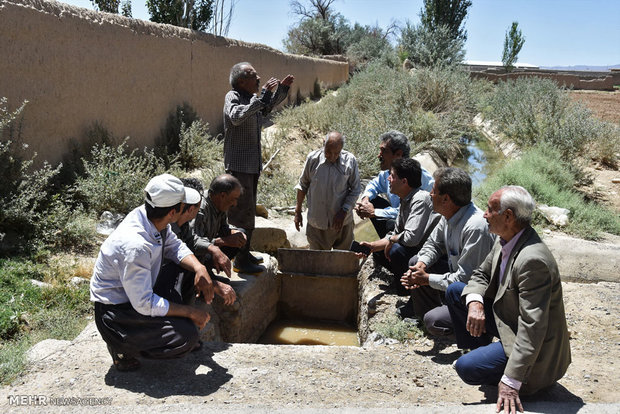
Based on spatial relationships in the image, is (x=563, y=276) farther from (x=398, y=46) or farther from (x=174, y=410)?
(x=398, y=46)

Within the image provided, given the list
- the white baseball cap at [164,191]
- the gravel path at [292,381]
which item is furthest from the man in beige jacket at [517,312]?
the white baseball cap at [164,191]

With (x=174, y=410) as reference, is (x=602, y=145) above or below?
above

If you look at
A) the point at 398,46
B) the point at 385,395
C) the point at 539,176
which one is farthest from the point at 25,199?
the point at 398,46

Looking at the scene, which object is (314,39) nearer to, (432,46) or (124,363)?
(432,46)

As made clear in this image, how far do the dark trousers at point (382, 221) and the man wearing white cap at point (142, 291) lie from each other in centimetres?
234

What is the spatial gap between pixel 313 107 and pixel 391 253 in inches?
381

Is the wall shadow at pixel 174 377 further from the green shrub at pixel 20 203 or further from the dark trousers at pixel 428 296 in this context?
the green shrub at pixel 20 203

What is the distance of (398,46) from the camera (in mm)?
28094

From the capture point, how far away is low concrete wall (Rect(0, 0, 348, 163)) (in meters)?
6.03

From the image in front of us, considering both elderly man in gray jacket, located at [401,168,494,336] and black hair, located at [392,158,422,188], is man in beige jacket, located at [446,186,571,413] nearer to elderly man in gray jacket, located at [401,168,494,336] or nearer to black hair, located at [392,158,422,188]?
elderly man in gray jacket, located at [401,168,494,336]

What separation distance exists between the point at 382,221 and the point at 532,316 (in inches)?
97.3

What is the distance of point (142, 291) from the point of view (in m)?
2.80

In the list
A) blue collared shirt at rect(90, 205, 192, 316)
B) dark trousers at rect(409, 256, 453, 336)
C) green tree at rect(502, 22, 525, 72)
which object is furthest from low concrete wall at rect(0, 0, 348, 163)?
green tree at rect(502, 22, 525, 72)

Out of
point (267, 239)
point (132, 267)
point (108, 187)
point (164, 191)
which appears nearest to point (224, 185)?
point (164, 191)
